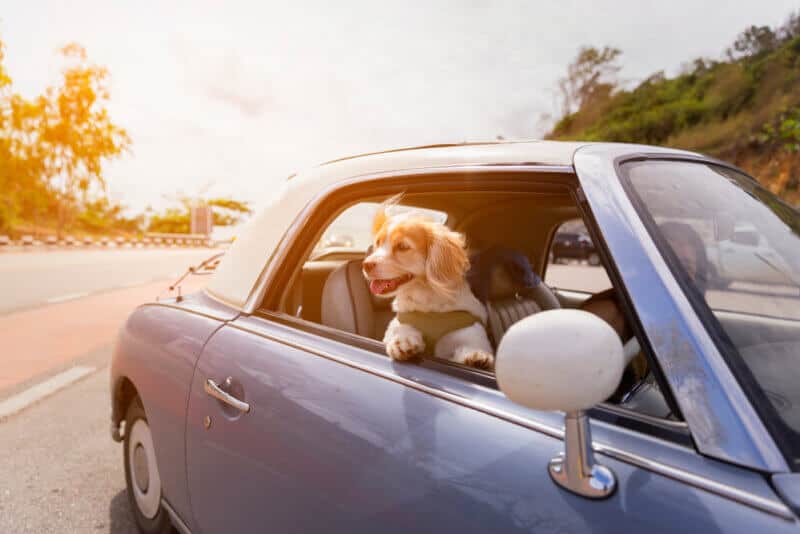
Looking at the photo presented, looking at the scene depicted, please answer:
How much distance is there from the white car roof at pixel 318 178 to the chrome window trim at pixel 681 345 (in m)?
0.20

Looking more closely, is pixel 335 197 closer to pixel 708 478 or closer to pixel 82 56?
pixel 708 478

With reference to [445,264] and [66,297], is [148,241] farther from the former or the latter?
[445,264]

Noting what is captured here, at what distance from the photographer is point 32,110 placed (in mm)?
44406

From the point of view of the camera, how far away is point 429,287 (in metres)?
2.09

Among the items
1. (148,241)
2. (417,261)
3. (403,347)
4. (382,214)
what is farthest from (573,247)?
(148,241)

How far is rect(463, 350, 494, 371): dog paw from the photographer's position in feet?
5.65

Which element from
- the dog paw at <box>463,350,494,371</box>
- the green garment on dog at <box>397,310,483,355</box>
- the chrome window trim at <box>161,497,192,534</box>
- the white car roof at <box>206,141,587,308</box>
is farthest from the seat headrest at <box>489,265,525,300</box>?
the chrome window trim at <box>161,497,192,534</box>

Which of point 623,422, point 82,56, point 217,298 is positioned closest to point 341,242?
point 217,298

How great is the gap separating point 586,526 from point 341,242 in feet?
7.14

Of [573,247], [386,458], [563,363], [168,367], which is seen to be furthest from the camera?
[573,247]

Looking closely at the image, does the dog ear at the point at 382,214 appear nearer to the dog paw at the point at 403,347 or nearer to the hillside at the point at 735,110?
the dog paw at the point at 403,347

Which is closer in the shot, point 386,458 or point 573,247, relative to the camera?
point 386,458

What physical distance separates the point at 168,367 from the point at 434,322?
3.47 feet

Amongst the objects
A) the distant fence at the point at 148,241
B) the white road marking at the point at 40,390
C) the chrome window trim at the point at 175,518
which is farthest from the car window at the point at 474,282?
the distant fence at the point at 148,241
